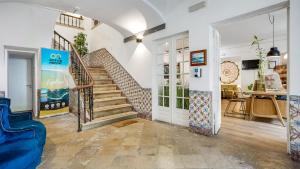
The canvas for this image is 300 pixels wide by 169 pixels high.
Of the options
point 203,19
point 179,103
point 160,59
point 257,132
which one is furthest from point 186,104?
point 203,19

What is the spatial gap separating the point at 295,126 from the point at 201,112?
4.73ft

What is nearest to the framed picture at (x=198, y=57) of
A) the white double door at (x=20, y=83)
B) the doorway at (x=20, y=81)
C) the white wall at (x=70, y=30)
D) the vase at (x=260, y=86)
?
the vase at (x=260, y=86)

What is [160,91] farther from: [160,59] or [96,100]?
[96,100]

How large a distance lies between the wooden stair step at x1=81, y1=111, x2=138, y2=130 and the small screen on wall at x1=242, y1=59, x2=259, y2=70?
19.8 ft

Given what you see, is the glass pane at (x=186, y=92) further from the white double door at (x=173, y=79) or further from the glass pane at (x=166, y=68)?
the glass pane at (x=166, y=68)

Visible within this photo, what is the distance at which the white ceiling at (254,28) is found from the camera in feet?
14.3

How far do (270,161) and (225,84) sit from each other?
770 cm

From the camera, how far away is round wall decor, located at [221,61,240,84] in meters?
9.22

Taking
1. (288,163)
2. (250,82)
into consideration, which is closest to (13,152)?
(288,163)

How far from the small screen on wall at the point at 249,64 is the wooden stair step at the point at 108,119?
6.05 m

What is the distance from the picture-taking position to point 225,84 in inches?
369

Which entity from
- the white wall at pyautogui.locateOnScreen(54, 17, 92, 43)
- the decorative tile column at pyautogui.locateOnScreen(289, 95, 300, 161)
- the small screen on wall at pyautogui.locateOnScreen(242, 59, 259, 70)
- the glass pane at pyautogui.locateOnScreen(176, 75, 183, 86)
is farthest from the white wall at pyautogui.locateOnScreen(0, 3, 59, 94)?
the small screen on wall at pyautogui.locateOnScreen(242, 59, 259, 70)

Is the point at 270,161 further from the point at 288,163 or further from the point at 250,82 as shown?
the point at 250,82

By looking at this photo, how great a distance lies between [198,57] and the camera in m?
3.34
